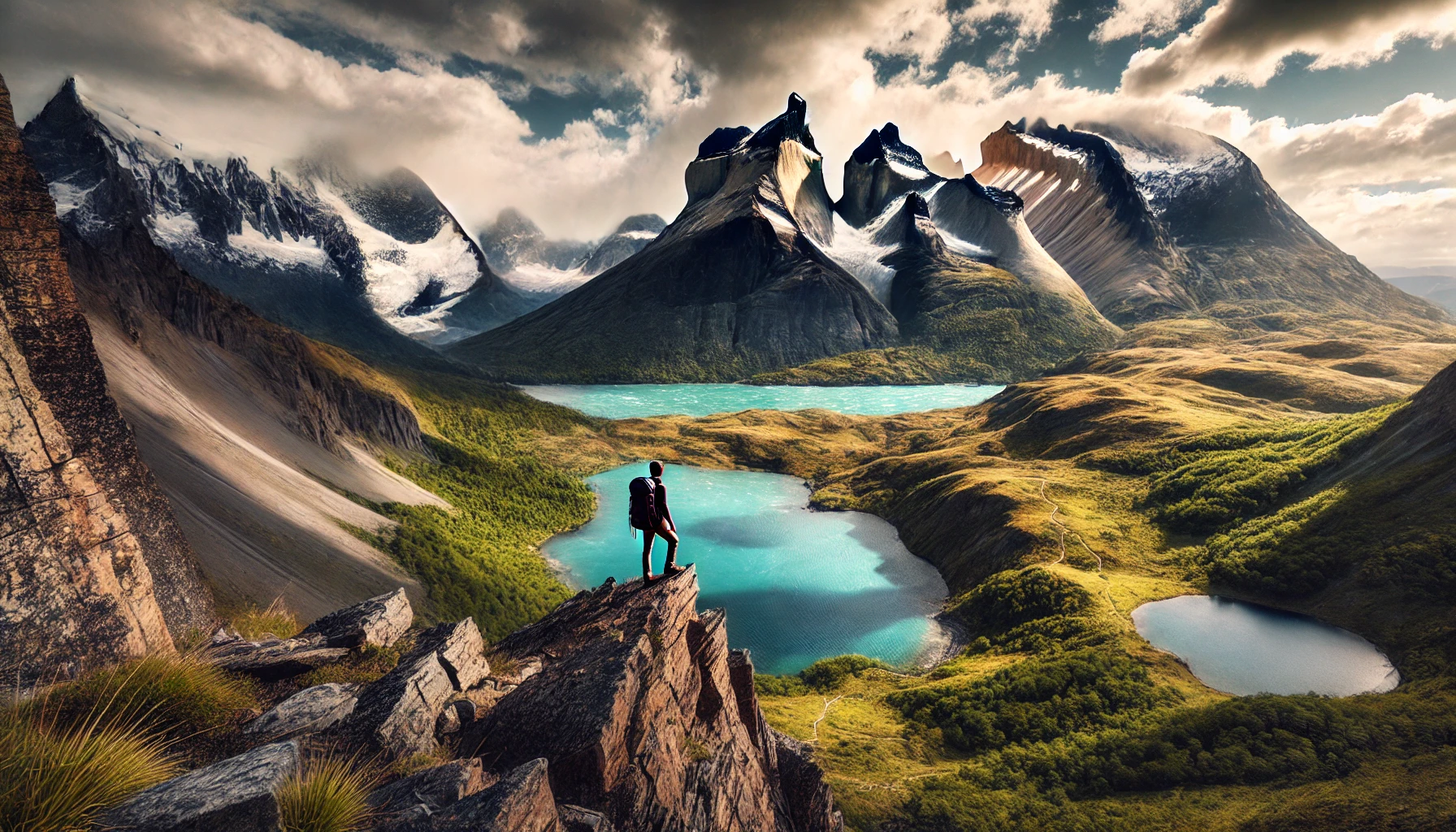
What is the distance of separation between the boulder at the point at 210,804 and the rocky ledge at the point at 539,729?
2 cm

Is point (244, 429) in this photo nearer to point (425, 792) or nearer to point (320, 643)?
point (320, 643)

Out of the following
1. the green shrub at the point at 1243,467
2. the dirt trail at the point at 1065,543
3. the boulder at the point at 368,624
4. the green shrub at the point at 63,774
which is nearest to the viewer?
the green shrub at the point at 63,774

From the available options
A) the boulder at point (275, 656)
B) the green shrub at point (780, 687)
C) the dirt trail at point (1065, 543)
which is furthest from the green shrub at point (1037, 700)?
the boulder at point (275, 656)

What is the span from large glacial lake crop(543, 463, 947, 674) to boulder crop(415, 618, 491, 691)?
36525 millimetres

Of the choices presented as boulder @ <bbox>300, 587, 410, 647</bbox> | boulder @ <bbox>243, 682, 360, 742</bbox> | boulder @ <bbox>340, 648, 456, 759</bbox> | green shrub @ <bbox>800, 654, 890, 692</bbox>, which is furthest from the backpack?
green shrub @ <bbox>800, 654, 890, 692</bbox>

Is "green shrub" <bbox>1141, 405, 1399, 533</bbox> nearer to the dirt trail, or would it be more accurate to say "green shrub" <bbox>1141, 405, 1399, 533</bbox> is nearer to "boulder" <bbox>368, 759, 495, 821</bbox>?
the dirt trail

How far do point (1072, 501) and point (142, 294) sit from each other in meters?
91.3

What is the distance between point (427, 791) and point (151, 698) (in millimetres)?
4760

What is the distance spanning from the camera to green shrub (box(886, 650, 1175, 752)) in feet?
123

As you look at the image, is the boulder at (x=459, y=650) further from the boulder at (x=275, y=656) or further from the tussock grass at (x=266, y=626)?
the tussock grass at (x=266, y=626)

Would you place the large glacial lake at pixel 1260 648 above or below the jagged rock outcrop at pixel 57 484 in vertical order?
above

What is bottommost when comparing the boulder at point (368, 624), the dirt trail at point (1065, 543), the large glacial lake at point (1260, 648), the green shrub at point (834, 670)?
the green shrub at point (834, 670)

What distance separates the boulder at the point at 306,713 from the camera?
1035 centimetres

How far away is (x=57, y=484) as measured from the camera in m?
11.7
